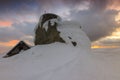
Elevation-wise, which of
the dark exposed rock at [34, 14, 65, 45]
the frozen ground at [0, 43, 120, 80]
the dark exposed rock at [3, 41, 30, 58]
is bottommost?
the frozen ground at [0, 43, 120, 80]

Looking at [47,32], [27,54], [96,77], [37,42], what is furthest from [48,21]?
[96,77]

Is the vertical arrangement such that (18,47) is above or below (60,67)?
above

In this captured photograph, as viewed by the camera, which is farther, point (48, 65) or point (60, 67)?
point (48, 65)

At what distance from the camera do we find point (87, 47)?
1513 cm

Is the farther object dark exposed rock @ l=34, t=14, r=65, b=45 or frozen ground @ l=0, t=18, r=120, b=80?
dark exposed rock @ l=34, t=14, r=65, b=45

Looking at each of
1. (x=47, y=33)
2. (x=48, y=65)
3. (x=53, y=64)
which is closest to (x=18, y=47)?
(x=47, y=33)

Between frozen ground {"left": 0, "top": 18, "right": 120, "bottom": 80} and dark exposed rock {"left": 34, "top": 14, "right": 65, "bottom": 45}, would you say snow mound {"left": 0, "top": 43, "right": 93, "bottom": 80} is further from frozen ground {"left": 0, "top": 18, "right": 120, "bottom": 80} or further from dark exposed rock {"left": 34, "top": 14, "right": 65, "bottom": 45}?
dark exposed rock {"left": 34, "top": 14, "right": 65, "bottom": 45}

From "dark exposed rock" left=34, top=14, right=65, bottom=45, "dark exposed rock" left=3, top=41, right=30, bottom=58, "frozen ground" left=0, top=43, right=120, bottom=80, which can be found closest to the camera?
"frozen ground" left=0, top=43, right=120, bottom=80

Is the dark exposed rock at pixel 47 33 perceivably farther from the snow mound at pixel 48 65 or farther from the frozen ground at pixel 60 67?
the frozen ground at pixel 60 67

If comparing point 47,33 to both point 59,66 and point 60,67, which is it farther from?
point 60,67

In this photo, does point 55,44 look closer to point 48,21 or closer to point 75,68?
point 48,21

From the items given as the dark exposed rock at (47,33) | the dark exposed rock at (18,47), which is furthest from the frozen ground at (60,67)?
the dark exposed rock at (18,47)

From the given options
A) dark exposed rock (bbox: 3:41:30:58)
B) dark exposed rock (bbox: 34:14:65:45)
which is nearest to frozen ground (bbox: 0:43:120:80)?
dark exposed rock (bbox: 34:14:65:45)

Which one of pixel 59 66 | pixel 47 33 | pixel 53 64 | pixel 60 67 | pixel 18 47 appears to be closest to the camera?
pixel 60 67
